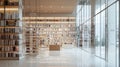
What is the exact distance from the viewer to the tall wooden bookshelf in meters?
12.8

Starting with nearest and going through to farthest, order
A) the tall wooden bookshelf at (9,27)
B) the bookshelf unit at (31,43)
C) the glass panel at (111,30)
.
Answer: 1. the glass panel at (111,30)
2. the tall wooden bookshelf at (9,27)
3. the bookshelf unit at (31,43)

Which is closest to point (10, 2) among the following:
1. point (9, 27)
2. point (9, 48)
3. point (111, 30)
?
point (9, 27)

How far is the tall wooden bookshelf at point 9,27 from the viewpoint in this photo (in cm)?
1281

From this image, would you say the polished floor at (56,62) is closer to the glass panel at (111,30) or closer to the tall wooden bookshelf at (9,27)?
the glass panel at (111,30)

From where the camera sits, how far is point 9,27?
1286cm

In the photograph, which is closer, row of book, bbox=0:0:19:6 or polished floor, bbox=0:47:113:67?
polished floor, bbox=0:47:113:67

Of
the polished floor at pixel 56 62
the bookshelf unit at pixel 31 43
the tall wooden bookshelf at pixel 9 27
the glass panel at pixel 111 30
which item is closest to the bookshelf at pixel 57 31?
the bookshelf unit at pixel 31 43

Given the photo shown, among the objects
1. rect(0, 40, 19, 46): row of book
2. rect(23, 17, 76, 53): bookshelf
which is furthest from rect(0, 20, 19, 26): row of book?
rect(23, 17, 76, 53): bookshelf

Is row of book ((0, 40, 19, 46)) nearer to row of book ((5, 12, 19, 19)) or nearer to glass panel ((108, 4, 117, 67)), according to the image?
row of book ((5, 12, 19, 19))

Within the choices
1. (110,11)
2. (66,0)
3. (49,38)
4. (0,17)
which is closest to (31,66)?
(0,17)

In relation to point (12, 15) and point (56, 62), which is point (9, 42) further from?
point (56, 62)

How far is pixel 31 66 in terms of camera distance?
9203mm

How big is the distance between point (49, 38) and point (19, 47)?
16399mm

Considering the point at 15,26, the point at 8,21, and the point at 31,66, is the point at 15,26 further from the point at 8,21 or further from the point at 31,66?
the point at 31,66
